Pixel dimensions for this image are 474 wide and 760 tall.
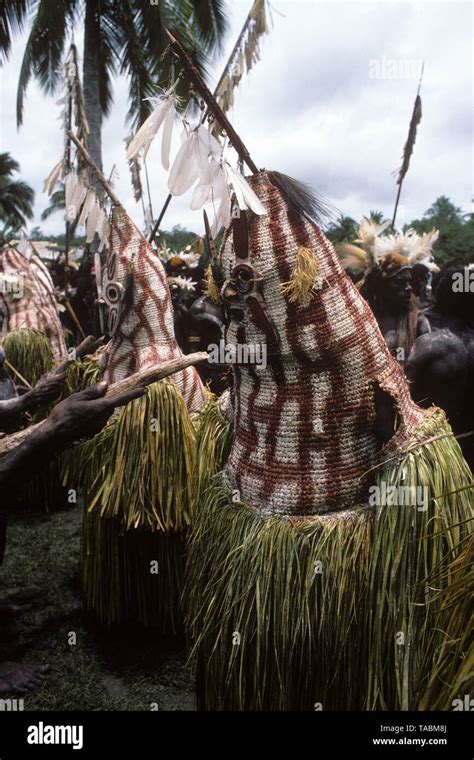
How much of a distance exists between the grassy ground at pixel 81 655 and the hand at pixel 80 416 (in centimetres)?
137

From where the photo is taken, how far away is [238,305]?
185 cm

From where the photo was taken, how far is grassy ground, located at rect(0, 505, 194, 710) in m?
2.73

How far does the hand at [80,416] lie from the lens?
203cm

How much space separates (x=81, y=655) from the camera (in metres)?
3.11

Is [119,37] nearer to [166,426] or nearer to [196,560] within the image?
[166,426]

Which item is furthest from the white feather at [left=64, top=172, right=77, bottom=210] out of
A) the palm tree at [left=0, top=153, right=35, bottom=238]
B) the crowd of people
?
the palm tree at [left=0, top=153, right=35, bottom=238]

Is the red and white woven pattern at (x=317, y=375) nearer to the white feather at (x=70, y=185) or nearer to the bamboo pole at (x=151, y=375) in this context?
the bamboo pole at (x=151, y=375)

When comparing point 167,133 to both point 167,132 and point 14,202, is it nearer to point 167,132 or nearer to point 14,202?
point 167,132

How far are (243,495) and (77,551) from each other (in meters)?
2.88

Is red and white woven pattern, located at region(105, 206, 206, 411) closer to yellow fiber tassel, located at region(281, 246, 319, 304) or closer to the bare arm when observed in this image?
the bare arm

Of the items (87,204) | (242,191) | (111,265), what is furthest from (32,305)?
(242,191)

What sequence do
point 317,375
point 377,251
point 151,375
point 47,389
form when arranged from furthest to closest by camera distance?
point 377,251
point 47,389
point 151,375
point 317,375

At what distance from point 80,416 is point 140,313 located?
3.90 feet

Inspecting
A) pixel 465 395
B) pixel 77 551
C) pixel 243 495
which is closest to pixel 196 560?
pixel 243 495
